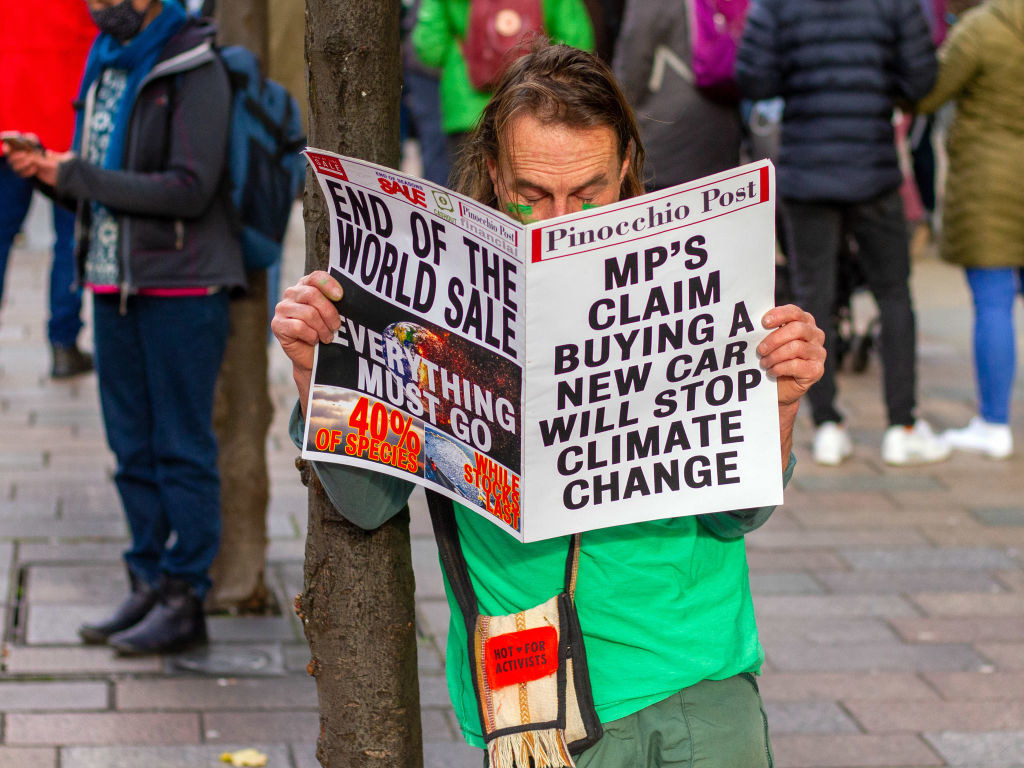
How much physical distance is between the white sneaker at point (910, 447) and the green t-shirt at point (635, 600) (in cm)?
466

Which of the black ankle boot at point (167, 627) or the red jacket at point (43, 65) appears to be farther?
the red jacket at point (43, 65)

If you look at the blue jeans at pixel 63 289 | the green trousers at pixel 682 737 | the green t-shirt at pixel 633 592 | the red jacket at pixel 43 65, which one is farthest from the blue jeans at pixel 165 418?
the blue jeans at pixel 63 289

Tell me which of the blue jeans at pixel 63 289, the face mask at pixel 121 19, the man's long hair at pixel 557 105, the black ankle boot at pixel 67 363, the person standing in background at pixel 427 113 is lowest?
the man's long hair at pixel 557 105

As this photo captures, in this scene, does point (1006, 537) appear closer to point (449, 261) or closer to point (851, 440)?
point (851, 440)

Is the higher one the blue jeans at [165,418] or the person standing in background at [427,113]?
the person standing in background at [427,113]

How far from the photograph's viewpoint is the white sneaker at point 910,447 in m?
6.59

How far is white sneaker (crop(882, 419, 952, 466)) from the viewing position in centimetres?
659

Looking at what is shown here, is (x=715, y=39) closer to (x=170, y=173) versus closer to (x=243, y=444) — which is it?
(x=243, y=444)

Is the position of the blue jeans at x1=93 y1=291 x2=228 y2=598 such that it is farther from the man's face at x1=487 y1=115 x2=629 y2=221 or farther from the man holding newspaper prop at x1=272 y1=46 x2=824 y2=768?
the man's face at x1=487 y1=115 x2=629 y2=221

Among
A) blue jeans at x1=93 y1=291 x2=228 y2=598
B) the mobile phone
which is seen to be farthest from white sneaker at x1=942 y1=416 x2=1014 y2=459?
the mobile phone

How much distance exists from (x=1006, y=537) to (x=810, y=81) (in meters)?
1.99

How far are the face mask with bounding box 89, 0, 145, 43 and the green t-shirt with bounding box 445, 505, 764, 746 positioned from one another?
2346 millimetres

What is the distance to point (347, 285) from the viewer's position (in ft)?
6.61

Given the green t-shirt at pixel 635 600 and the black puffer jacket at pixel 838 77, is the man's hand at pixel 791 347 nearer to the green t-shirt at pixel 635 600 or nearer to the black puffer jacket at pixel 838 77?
the green t-shirt at pixel 635 600
